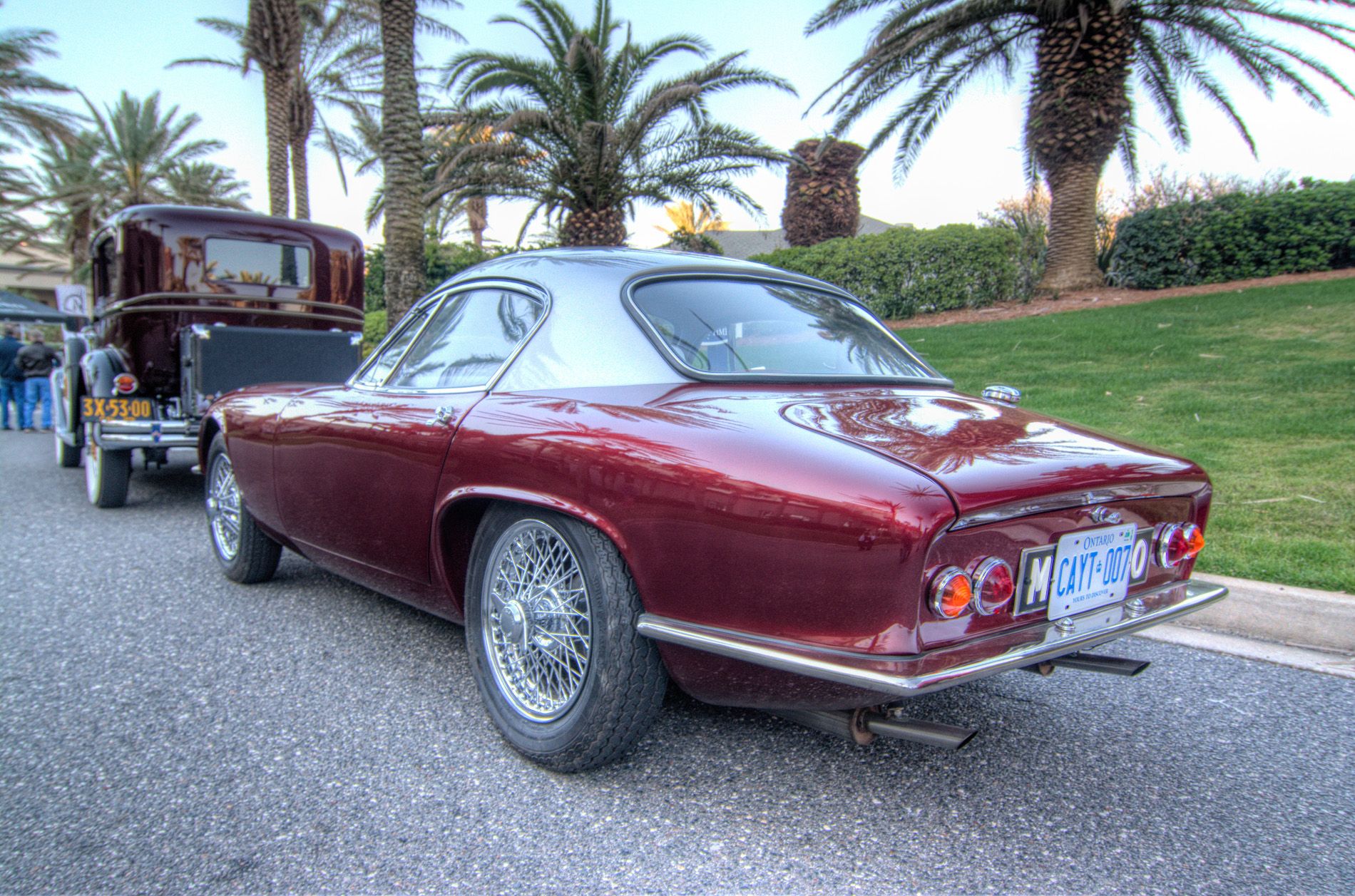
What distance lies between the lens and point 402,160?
1173 cm

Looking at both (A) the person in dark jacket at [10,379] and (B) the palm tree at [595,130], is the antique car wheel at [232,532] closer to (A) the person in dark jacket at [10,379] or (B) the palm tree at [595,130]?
(B) the palm tree at [595,130]

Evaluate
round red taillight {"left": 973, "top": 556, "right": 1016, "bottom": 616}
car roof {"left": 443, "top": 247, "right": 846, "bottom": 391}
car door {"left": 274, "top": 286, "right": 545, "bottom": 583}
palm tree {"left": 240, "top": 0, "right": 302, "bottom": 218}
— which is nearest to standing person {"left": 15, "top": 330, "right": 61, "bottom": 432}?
palm tree {"left": 240, "top": 0, "right": 302, "bottom": 218}

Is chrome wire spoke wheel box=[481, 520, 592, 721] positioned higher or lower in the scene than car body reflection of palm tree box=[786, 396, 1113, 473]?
lower

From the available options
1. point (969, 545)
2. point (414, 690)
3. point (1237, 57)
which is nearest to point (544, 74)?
point (1237, 57)

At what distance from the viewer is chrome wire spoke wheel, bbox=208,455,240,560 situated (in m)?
4.28

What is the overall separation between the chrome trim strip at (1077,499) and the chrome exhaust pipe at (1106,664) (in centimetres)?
46

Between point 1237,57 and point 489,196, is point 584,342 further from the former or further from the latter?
point 1237,57

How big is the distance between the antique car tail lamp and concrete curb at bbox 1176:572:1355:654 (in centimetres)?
113

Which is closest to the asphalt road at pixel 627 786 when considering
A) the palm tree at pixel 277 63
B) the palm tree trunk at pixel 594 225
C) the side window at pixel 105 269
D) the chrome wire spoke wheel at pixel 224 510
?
the chrome wire spoke wheel at pixel 224 510

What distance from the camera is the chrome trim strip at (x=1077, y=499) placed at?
1869 mm

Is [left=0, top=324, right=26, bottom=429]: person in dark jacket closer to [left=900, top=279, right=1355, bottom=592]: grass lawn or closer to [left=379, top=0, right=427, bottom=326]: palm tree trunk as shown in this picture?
[left=379, top=0, right=427, bottom=326]: palm tree trunk

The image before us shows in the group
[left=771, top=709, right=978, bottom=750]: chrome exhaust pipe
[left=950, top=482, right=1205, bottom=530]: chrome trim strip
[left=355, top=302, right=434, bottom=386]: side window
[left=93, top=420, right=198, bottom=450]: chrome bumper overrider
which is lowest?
[left=771, top=709, right=978, bottom=750]: chrome exhaust pipe

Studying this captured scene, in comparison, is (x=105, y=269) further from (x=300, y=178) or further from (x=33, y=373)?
(x=300, y=178)

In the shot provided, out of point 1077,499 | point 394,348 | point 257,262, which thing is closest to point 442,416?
point 394,348
